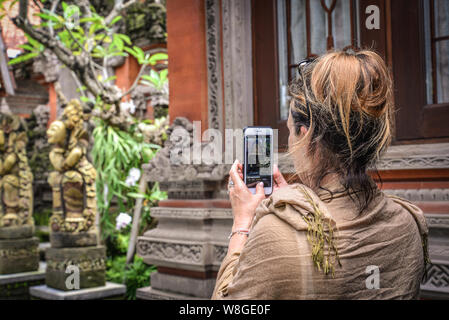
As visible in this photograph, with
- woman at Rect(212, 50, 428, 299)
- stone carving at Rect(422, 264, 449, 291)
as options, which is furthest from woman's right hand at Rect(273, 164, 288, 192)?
stone carving at Rect(422, 264, 449, 291)

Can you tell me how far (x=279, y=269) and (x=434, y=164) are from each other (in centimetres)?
169

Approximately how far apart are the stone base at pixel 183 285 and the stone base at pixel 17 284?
10.4 ft

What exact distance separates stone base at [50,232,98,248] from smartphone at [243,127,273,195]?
420 centimetres

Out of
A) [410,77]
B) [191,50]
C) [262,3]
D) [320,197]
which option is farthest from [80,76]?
[320,197]

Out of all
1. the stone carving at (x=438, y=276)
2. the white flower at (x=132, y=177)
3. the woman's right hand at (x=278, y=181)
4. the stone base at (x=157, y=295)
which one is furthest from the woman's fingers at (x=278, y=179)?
the white flower at (x=132, y=177)

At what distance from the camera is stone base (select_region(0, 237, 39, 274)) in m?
6.42

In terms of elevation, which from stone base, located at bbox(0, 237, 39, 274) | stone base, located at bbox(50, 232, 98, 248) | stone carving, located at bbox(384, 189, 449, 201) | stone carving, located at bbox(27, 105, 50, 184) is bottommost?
stone base, located at bbox(0, 237, 39, 274)

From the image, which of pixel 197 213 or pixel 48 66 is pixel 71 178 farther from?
pixel 48 66

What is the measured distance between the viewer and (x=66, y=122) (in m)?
5.53

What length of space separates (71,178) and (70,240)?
2.17 feet

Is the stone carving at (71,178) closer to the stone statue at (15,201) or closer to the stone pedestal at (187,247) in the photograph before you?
the stone statue at (15,201)

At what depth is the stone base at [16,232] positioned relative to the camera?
21.4ft

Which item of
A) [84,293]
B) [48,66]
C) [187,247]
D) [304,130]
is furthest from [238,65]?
[48,66]

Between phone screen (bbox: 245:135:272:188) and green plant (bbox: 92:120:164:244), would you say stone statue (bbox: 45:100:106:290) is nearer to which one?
green plant (bbox: 92:120:164:244)
